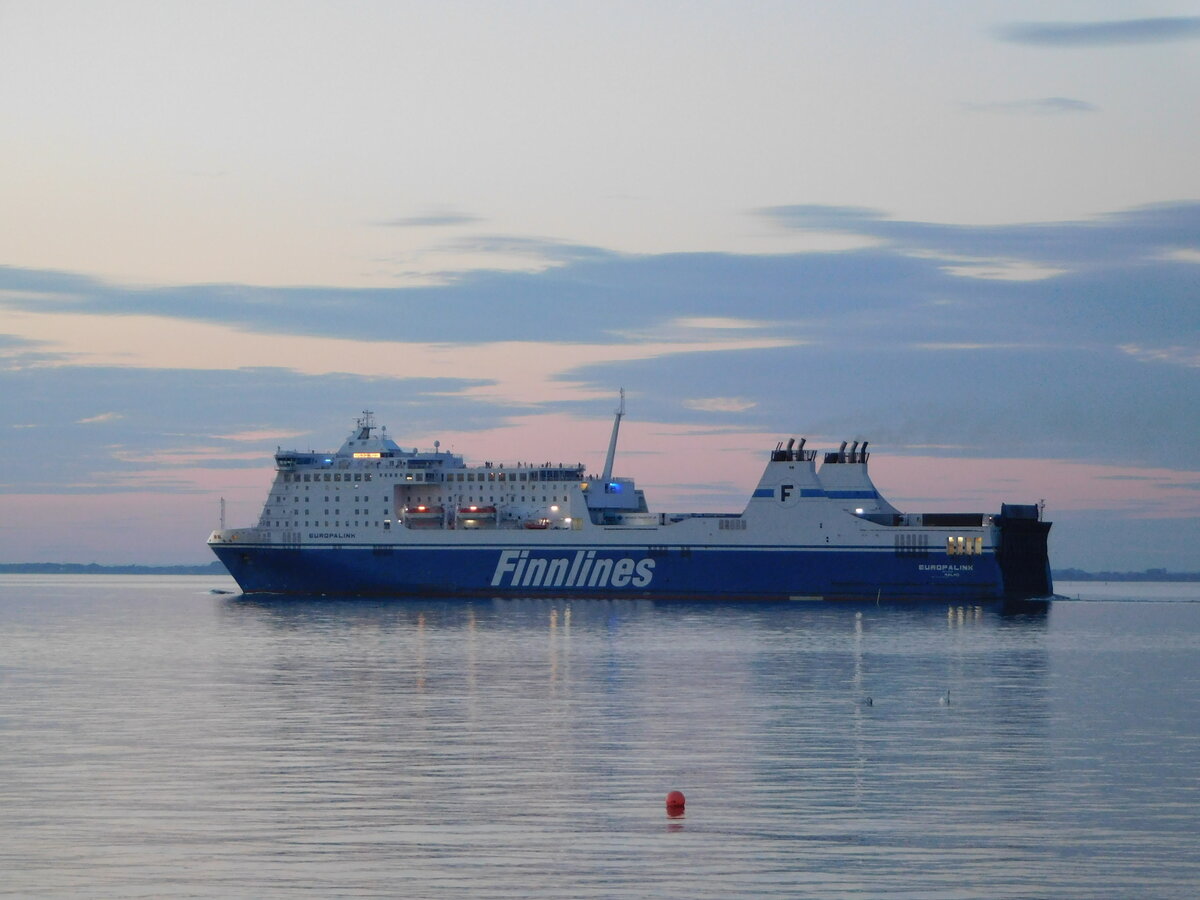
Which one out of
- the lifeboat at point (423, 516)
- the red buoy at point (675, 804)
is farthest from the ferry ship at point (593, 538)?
the red buoy at point (675, 804)

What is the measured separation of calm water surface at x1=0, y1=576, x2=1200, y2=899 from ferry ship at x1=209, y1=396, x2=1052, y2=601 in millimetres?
27842

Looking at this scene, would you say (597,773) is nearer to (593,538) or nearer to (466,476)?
(593,538)

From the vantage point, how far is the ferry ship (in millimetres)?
79375

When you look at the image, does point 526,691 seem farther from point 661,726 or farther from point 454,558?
point 454,558

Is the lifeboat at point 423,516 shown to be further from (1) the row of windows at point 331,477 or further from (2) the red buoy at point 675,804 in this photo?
(2) the red buoy at point 675,804

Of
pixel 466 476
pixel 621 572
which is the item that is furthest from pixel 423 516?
pixel 621 572

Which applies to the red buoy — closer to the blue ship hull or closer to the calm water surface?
the calm water surface

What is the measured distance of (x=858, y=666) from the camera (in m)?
44.7

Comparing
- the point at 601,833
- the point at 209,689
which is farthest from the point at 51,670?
the point at 601,833

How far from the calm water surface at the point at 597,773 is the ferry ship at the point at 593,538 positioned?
27842 millimetres

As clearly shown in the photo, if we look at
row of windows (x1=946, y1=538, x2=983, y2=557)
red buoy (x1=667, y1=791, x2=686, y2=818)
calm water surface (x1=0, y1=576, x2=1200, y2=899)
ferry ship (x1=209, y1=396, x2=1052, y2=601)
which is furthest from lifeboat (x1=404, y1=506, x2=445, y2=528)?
red buoy (x1=667, y1=791, x2=686, y2=818)

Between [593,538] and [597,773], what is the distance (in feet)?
191

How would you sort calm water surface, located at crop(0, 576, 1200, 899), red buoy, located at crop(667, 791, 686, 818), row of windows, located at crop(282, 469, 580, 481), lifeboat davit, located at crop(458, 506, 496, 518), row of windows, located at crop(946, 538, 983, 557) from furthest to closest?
1. row of windows, located at crop(282, 469, 580, 481)
2. lifeboat davit, located at crop(458, 506, 496, 518)
3. row of windows, located at crop(946, 538, 983, 557)
4. red buoy, located at crop(667, 791, 686, 818)
5. calm water surface, located at crop(0, 576, 1200, 899)

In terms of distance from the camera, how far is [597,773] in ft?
80.8
